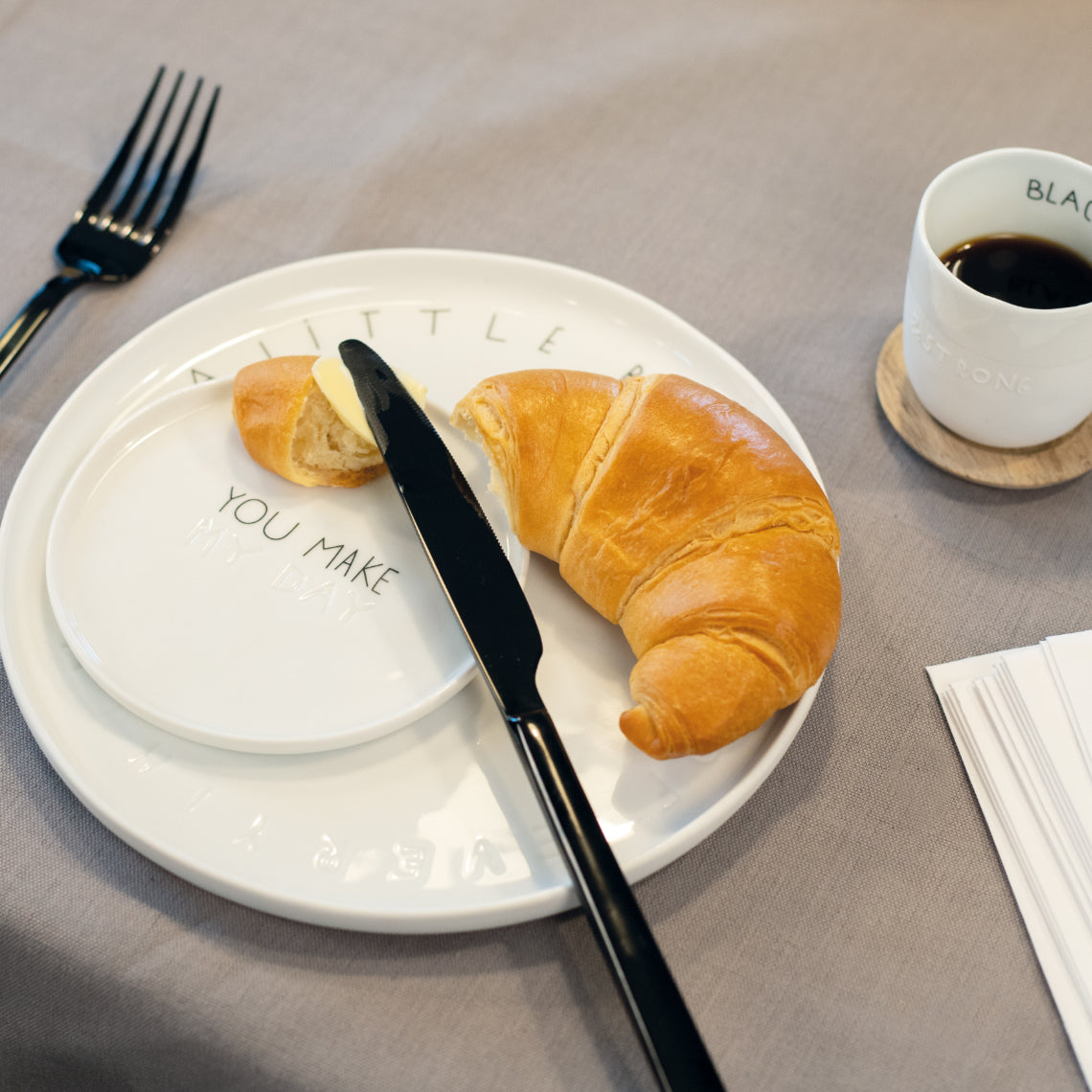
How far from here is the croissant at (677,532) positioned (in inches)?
27.2

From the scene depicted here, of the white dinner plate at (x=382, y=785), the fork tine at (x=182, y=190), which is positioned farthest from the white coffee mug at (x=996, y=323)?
Answer: the fork tine at (x=182, y=190)

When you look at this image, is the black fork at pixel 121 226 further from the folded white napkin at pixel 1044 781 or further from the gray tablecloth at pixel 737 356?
the folded white napkin at pixel 1044 781

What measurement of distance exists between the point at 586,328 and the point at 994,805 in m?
0.65

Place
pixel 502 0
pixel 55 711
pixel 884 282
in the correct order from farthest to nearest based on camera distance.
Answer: pixel 502 0
pixel 884 282
pixel 55 711

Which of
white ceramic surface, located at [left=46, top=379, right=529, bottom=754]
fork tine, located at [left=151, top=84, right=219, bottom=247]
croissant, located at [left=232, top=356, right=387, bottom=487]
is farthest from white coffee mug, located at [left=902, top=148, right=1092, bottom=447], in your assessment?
fork tine, located at [left=151, top=84, right=219, bottom=247]

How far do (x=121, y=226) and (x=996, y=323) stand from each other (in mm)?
1073

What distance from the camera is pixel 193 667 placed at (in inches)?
31.4

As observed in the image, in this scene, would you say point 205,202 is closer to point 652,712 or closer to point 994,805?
point 652,712

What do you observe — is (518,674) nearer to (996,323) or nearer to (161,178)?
(996,323)

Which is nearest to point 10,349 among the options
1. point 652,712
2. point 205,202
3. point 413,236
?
point 205,202

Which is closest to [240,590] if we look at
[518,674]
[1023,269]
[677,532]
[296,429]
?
[296,429]

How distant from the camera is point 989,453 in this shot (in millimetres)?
988

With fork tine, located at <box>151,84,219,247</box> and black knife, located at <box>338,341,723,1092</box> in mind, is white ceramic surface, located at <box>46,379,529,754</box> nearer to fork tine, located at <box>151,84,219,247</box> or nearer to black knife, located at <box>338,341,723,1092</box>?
black knife, located at <box>338,341,723,1092</box>

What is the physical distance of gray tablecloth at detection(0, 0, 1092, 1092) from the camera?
0.71 m
